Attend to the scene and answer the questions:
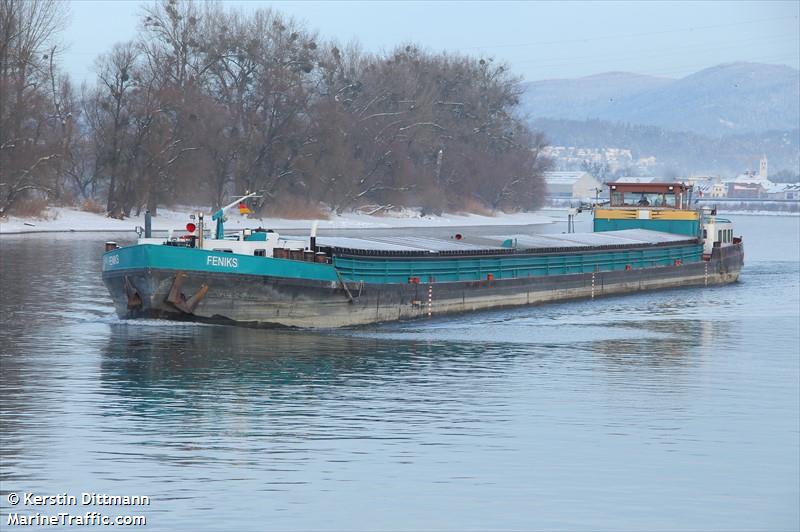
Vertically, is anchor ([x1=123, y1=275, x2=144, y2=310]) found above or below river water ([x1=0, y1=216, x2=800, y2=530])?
above

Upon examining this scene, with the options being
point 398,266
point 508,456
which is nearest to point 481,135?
point 398,266

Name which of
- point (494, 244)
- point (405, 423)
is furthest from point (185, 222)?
point (405, 423)

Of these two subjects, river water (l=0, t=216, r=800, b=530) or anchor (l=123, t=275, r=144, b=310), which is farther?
anchor (l=123, t=275, r=144, b=310)

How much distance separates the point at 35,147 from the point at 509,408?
69.3m

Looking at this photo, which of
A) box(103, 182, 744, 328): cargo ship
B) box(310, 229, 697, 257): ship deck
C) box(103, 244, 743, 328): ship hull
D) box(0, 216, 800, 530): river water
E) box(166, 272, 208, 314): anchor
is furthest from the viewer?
box(310, 229, 697, 257): ship deck

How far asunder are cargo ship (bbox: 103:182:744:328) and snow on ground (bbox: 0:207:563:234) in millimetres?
26488

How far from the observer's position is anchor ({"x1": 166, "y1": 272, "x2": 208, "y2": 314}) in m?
32.5

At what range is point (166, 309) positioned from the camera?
32.9 metres

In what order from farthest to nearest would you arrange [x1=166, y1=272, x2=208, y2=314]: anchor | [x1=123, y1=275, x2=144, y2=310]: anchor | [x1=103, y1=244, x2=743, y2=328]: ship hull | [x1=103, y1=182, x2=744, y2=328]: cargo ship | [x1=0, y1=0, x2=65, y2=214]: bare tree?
[x1=0, y1=0, x2=65, y2=214]: bare tree, [x1=123, y1=275, x2=144, y2=310]: anchor, [x1=103, y1=182, x2=744, y2=328]: cargo ship, [x1=103, y1=244, x2=743, y2=328]: ship hull, [x1=166, y1=272, x2=208, y2=314]: anchor

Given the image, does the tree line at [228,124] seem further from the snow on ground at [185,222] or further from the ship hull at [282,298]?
the ship hull at [282,298]

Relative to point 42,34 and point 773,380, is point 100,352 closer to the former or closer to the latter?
point 773,380

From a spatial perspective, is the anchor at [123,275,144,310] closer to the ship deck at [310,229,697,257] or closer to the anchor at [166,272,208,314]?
A: the anchor at [166,272,208,314]

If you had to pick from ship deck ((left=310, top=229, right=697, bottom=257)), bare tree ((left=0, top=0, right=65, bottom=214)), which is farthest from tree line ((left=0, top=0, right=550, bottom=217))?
ship deck ((left=310, top=229, right=697, bottom=257))

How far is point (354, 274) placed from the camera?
119 ft
